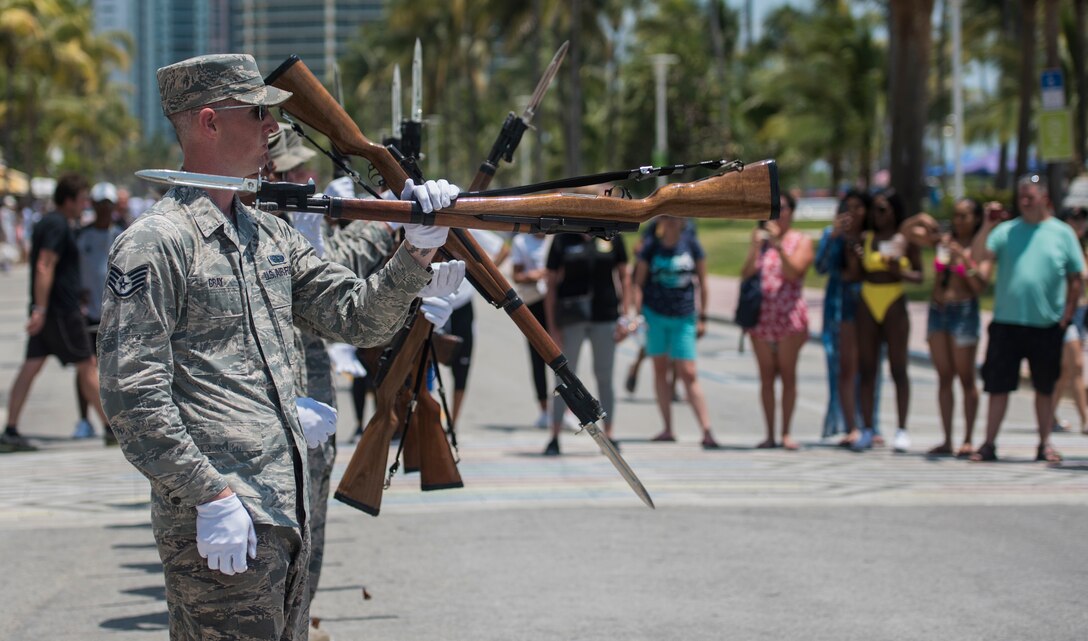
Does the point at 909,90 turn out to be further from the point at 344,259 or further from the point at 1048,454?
the point at 344,259

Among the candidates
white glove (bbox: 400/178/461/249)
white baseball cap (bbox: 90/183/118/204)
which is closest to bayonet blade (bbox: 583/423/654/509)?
white glove (bbox: 400/178/461/249)

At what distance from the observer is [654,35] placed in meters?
67.1

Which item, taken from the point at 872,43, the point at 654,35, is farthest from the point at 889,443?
the point at 654,35

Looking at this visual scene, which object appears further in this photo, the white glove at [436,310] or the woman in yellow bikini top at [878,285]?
the woman in yellow bikini top at [878,285]

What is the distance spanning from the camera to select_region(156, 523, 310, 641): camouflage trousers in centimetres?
334

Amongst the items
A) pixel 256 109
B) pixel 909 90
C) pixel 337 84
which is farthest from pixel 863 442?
pixel 909 90

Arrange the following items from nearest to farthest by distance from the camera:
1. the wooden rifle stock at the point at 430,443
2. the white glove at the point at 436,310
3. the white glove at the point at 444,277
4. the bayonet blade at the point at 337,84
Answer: the white glove at the point at 444,277
the white glove at the point at 436,310
the wooden rifle stock at the point at 430,443
the bayonet blade at the point at 337,84

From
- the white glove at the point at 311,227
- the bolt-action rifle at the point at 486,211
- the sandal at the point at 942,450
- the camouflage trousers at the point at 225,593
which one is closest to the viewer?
the camouflage trousers at the point at 225,593

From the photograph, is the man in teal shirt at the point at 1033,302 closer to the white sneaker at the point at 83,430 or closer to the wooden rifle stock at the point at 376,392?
the wooden rifle stock at the point at 376,392

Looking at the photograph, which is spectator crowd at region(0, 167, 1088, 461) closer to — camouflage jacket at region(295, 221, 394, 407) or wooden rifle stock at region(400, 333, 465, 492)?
camouflage jacket at region(295, 221, 394, 407)

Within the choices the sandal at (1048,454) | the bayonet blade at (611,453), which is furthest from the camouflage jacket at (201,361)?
the sandal at (1048,454)

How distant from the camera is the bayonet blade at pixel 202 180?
10.7 feet

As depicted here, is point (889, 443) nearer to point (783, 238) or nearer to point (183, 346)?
point (783, 238)

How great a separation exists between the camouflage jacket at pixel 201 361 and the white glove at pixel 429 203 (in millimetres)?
357
